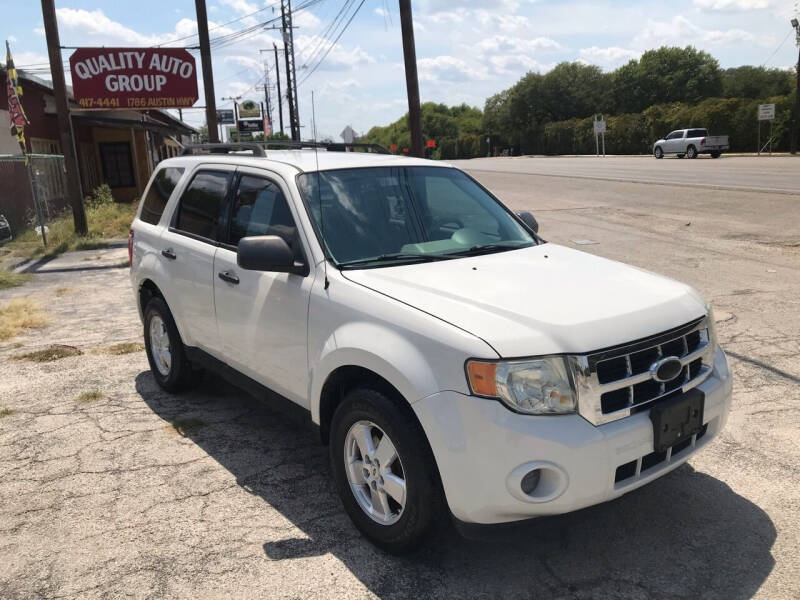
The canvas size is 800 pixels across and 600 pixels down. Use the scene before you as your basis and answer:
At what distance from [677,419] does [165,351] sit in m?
3.91

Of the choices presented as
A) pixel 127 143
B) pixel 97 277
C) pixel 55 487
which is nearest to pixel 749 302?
pixel 55 487

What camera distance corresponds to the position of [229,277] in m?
4.19

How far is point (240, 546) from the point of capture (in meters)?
3.35

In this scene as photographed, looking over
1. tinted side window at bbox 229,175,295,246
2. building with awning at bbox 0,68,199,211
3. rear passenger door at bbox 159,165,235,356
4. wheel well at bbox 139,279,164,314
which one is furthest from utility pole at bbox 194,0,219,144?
tinted side window at bbox 229,175,295,246

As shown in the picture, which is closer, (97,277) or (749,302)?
(749,302)

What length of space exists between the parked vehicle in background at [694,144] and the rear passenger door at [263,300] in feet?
132

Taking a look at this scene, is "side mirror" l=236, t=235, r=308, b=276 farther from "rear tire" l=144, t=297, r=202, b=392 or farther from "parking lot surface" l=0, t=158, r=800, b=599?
"rear tire" l=144, t=297, r=202, b=392

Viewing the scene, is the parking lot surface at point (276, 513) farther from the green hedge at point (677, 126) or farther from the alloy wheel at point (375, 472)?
the green hedge at point (677, 126)

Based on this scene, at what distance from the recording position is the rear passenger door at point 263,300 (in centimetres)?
365

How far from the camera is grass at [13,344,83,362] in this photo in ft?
21.5

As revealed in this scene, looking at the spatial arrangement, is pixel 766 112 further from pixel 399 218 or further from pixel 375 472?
pixel 375 472

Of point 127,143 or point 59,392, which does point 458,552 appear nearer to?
point 59,392

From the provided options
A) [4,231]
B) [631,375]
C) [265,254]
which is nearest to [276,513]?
[265,254]

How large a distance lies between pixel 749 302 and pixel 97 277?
9.43 m
